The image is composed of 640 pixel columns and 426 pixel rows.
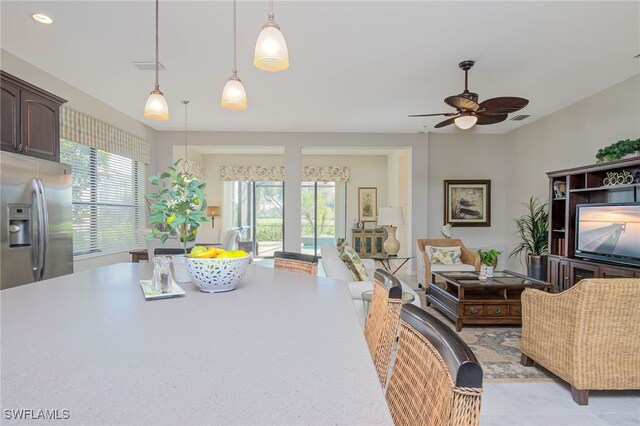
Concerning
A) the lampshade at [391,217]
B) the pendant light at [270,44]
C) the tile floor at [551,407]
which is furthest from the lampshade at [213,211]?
the pendant light at [270,44]

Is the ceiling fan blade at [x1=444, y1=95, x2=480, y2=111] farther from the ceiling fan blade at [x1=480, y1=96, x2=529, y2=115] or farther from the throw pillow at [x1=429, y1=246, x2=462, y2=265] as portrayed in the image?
the throw pillow at [x1=429, y1=246, x2=462, y2=265]

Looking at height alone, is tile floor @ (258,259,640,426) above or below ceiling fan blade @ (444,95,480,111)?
below

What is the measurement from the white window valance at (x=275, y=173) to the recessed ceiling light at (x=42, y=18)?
20.5ft

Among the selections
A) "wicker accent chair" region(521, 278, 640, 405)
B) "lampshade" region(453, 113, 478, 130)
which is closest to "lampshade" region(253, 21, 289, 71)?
"wicker accent chair" region(521, 278, 640, 405)

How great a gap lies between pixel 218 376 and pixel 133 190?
590 centimetres

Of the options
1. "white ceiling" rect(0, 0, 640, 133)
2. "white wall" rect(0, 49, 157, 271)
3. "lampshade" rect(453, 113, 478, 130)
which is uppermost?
"white ceiling" rect(0, 0, 640, 133)

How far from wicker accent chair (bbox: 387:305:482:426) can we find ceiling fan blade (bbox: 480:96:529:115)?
318cm

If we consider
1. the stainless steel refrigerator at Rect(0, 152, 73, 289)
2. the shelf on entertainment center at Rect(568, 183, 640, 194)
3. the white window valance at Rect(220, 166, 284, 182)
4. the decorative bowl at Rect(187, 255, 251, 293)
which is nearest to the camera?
the decorative bowl at Rect(187, 255, 251, 293)

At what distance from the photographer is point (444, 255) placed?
532 cm

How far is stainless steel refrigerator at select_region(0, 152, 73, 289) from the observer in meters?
2.54

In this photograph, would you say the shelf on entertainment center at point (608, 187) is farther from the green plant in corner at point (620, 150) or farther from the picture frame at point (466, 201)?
the picture frame at point (466, 201)

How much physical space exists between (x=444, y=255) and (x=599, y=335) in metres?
3.18

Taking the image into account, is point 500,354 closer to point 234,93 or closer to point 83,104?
point 234,93

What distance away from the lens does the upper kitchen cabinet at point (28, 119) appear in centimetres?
269
